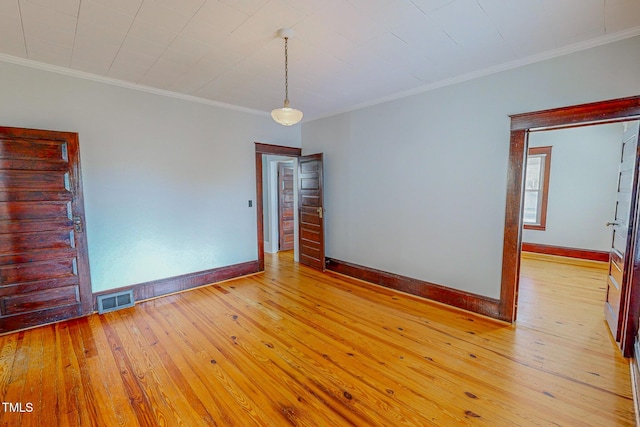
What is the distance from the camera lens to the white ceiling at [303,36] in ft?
6.57

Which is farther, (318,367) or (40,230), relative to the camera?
(40,230)

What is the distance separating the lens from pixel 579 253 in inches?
208

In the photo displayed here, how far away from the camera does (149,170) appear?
3.64m

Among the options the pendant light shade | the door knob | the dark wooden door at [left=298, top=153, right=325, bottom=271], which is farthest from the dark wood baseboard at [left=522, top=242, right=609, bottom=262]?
the door knob

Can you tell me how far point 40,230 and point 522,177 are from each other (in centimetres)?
512

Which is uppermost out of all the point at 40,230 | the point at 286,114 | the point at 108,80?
the point at 108,80

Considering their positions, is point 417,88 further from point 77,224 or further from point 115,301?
point 115,301

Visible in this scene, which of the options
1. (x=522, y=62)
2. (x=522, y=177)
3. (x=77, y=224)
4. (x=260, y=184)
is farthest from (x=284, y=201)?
(x=522, y=62)

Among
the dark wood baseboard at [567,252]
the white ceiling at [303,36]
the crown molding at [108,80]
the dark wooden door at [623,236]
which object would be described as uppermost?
the white ceiling at [303,36]

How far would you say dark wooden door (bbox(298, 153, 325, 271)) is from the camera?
4898 mm

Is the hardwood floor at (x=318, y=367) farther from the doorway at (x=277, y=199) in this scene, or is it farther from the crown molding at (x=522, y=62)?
the doorway at (x=277, y=199)

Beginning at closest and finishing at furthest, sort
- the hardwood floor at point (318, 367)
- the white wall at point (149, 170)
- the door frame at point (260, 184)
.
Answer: the hardwood floor at point (318, 367)
the white wall at point (149, 170)
the door frame at point (260, 184)

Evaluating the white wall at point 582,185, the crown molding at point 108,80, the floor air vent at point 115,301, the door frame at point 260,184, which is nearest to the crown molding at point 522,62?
the door frame at point 260,184

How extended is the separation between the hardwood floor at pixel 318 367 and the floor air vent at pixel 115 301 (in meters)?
0.13
